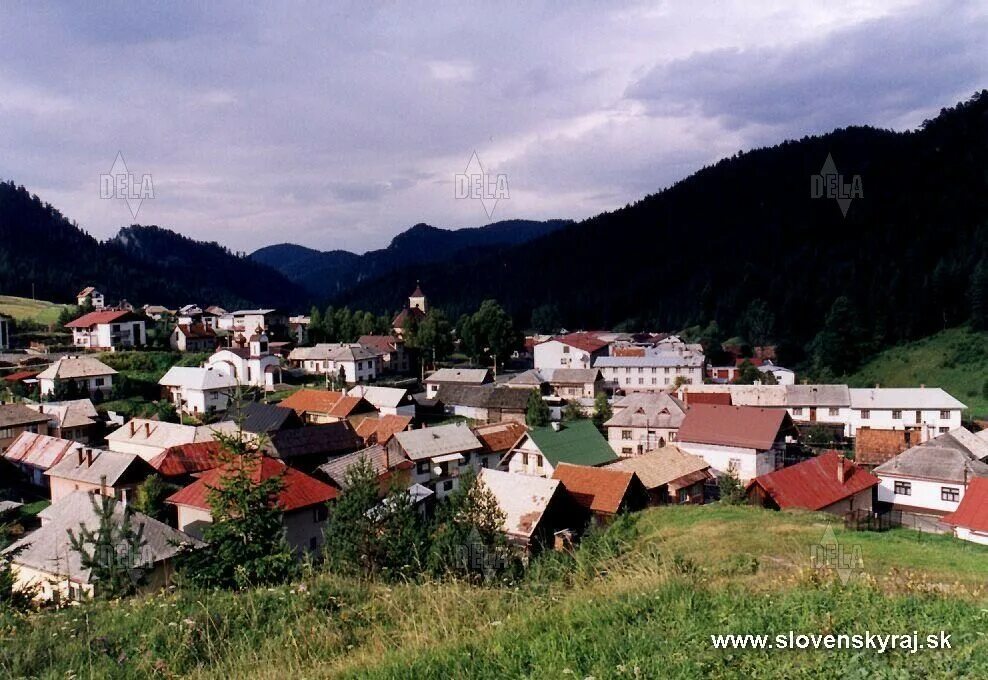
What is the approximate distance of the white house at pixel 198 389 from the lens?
45.8 meters

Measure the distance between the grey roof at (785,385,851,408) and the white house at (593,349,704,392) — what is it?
12137 millimetres

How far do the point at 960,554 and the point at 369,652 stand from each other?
47.0ft

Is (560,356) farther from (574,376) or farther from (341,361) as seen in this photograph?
(341,361)

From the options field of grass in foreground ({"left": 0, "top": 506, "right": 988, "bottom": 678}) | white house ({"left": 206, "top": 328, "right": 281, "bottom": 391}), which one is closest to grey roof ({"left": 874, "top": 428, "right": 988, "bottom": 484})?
field of grass in foreground ({"left": 0, "top": 506, "right": 988, "bottom": 678})

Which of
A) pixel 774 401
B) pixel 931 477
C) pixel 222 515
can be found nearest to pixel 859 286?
pixel 774 401

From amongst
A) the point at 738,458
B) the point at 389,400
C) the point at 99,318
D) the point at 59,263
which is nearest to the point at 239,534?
the point at 738,458

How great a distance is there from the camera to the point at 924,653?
4.66 meters

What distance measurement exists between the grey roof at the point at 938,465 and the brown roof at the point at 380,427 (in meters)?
23.7

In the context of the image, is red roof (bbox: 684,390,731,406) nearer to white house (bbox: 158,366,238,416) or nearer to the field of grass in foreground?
white house (bbox: 158,366,238,416)

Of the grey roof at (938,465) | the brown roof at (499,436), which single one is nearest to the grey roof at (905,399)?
the grey roof at (938,465)

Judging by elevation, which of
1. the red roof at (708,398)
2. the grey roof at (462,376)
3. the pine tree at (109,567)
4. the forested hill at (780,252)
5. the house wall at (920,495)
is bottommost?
the house wall at (920,495)

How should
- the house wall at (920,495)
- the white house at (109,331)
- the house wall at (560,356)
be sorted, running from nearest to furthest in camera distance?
the house wall at (920,495), the white house at (109,331), the house wall at (560,356)

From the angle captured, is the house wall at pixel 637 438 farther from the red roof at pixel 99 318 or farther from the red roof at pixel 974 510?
the red roof at pixel 99 318

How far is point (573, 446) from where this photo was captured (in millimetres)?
32375
